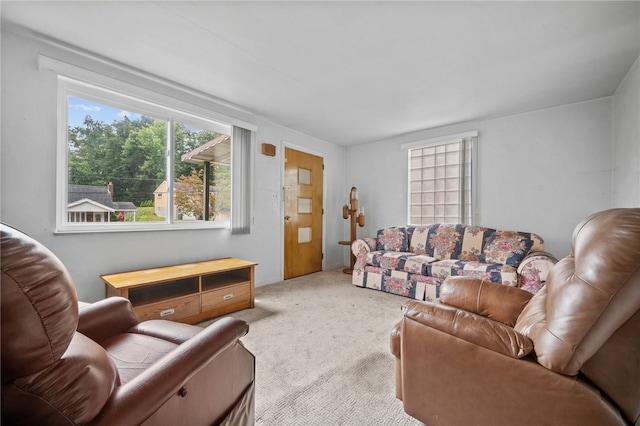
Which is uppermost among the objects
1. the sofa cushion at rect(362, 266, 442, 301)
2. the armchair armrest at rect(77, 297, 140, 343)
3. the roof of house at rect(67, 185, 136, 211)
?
the roof of house at rect(67, 185, 136, 211)

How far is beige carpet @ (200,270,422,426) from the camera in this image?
1.36 m

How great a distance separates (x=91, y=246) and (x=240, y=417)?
2.18 m

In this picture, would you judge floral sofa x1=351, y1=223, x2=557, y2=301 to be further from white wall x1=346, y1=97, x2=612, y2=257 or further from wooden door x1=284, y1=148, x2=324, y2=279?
wooden door x1=284, y1=148, x2=324, y2=279

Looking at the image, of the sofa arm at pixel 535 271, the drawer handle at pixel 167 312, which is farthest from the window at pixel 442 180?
the drawer handle at pixel 167 312

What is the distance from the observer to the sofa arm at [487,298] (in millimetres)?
1409

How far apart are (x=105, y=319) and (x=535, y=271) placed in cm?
343

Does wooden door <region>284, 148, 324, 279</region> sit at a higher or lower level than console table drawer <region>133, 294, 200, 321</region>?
higher

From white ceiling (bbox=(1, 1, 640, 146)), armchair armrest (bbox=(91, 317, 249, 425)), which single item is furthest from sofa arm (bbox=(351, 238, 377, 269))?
armchair armrest (bbox=(91, 317, 249, 425))

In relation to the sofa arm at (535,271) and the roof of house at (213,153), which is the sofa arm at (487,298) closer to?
the sofa arm at (535,271)

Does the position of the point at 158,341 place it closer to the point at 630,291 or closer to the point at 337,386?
the point at 337,386

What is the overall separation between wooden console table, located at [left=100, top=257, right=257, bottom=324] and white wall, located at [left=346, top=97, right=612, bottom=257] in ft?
11.2

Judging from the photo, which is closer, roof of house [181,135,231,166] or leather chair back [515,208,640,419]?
leather chair back [515,208,640,419]

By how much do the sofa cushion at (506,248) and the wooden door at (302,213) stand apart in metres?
2.56

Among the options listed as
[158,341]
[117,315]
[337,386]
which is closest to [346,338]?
[337,386]
